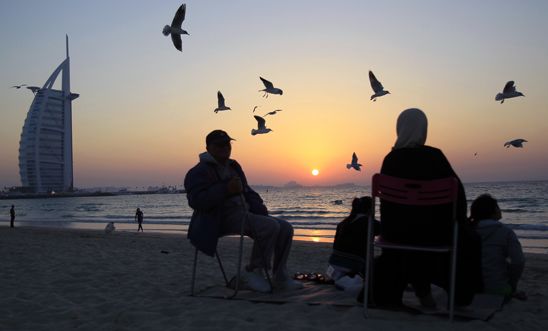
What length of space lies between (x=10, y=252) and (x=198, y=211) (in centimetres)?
511

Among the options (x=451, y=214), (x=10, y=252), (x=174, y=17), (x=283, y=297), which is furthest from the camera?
(x=174, y=17)

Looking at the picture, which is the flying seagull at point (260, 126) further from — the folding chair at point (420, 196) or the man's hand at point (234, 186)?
the folding chair at point (420, 196)

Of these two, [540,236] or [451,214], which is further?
[540,236]

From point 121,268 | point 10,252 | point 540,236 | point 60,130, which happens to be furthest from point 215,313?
point 60,130

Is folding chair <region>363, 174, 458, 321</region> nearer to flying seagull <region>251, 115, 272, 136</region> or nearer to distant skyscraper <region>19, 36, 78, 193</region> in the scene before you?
flying seagull <region>251, 115, 272, 136</region>

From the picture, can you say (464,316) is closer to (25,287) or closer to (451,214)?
(451,214)

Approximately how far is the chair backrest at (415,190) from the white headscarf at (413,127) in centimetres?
30

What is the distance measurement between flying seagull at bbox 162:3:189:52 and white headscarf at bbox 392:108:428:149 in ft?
18.2

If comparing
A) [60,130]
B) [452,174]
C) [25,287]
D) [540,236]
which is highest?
[60,130]

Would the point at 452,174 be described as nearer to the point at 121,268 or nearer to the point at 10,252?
the point at 121,268

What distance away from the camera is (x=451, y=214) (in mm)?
3117

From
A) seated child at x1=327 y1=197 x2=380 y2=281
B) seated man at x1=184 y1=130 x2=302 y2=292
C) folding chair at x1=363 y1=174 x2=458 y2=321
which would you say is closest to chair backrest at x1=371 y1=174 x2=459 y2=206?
folding chair at x1=363 y1=174 x2=458 y2=321

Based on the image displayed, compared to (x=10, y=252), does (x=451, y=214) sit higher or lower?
higher

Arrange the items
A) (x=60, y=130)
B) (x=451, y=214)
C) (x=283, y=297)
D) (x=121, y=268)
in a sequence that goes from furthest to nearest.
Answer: (x=60, y=130) → (x=121, y=268) → (x=283, y=297) → (x=451, y=214)
